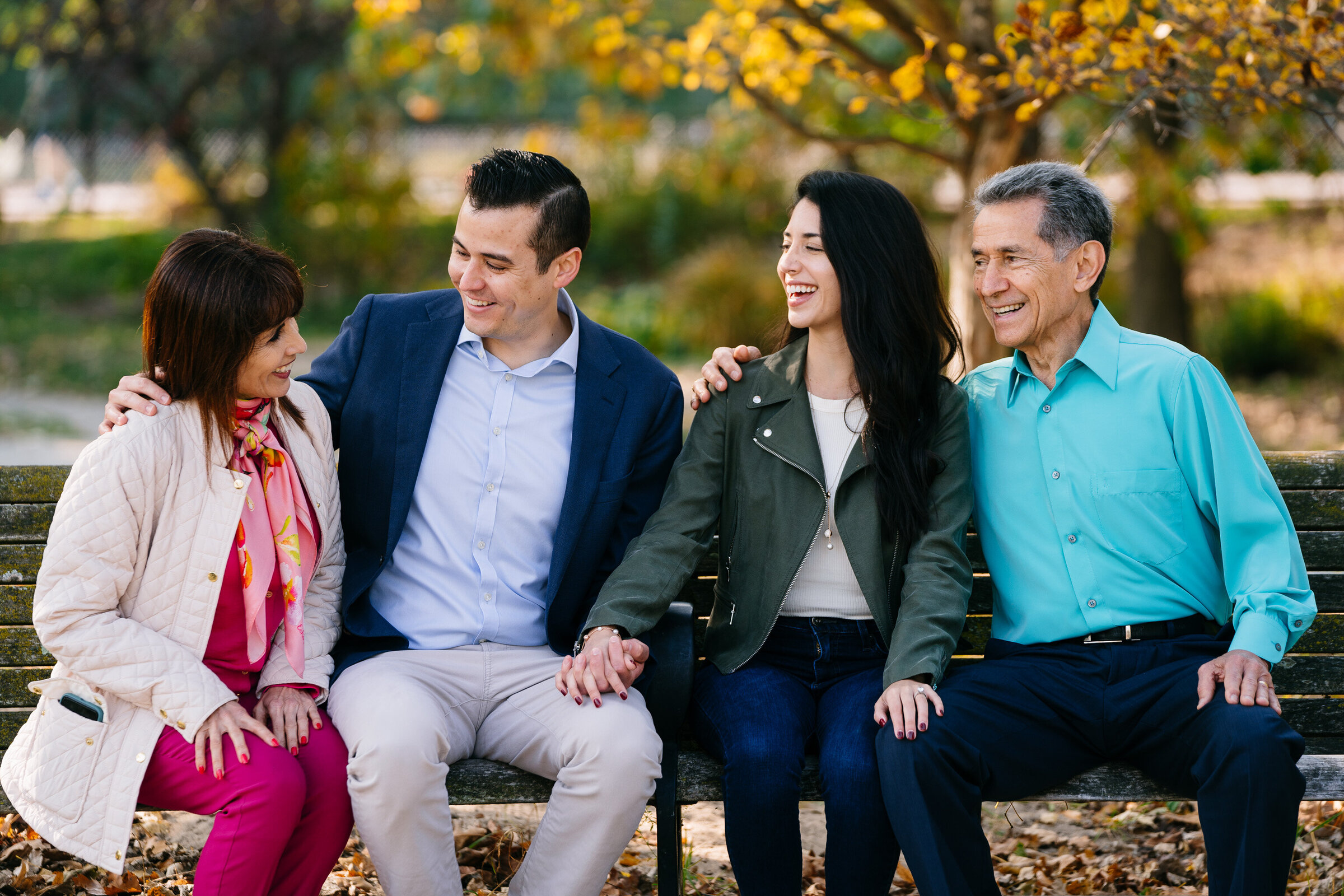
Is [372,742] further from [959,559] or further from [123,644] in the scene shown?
[959,559]

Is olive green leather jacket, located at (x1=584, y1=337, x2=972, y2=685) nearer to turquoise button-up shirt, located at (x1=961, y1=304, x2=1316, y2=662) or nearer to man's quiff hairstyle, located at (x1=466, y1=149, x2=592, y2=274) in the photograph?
turquoise button-up shirt, located at (x1=961, y1=304, x2=1316, y2=662)

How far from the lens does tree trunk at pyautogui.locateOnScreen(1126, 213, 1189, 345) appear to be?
9.77m

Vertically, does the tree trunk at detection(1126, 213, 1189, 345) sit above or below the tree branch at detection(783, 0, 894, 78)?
below

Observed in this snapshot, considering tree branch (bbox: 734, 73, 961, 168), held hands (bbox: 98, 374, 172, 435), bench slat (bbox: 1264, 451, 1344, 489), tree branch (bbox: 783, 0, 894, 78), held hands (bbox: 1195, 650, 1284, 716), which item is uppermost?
tree branch (bbox: 783, 0, 894, 78)

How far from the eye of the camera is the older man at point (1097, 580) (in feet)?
8.77

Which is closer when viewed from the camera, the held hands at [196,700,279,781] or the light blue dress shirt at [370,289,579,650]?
the held hands at [196,700,279,781]

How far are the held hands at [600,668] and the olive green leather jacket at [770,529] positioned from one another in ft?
0.12

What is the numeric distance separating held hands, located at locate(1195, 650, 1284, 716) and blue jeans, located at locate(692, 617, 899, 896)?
0.70 metres

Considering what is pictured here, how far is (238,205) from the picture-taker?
16562mm

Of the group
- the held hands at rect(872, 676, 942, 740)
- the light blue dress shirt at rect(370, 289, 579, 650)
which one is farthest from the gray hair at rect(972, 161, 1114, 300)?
the light blue dress shirt at rect(370, 289, 579, 650)

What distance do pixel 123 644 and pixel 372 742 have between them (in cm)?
54

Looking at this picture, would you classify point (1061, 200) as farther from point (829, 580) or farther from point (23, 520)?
point (23, 520)

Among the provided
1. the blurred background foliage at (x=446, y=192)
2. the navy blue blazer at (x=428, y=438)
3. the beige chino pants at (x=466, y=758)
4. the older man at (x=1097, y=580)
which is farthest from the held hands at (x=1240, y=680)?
the blurred background foliage at (x=446, y=192)

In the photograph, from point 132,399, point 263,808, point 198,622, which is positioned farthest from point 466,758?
point 132,399
